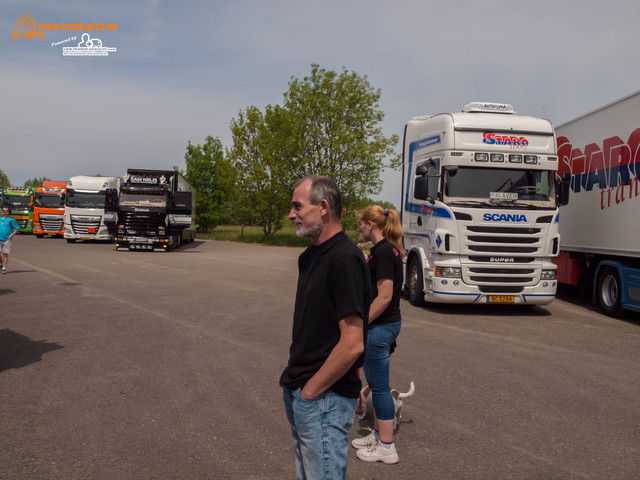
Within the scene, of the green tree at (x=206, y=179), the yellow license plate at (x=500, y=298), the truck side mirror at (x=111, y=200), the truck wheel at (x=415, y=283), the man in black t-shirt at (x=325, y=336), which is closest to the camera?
the man in black t-shirt at (x=325, y=336)

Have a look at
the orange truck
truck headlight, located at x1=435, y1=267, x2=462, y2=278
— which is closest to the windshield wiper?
truck headlight, located at x1=435, y1=267, x2=462, y2=278

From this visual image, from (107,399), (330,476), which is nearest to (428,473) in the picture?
(330,476)

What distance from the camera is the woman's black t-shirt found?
3.76m

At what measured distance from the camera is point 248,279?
49.4 ft

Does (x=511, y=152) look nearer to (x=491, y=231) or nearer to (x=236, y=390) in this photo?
(x=491, y=231)

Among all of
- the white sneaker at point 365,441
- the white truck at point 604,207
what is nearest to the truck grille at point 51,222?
the white truck at point 604,207

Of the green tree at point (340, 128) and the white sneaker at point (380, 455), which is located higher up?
the green tree at point (340, 128)

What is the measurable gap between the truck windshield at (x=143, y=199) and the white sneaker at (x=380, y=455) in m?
23.0

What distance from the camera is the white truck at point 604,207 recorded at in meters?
9.48

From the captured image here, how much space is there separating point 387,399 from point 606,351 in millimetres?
4959

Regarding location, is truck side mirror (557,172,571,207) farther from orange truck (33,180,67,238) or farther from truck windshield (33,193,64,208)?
truck windshield (33,193,64,208)

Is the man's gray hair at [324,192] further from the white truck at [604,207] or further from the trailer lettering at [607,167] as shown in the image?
the trailer lettering at [607,167]

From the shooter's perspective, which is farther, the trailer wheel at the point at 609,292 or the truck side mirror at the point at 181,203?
the truck side mirror at the point at 181,203

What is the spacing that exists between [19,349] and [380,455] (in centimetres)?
506
